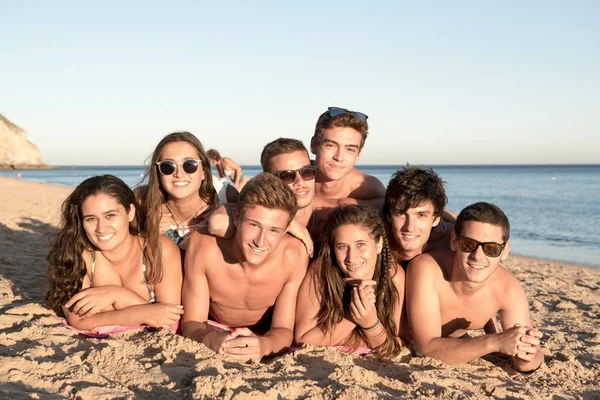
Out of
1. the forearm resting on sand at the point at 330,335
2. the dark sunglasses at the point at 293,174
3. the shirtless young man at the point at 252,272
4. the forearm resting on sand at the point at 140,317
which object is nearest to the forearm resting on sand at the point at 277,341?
the shirtless young man at the point at 252,272

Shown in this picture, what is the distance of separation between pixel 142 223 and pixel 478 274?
2644mm

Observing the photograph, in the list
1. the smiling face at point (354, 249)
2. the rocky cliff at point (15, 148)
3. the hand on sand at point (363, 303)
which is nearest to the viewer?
the hand on sand at point (363, 303)

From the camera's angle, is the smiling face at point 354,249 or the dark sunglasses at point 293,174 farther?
the dark sunglasses at point 293,174

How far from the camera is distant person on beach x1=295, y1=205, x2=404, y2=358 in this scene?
3.74 metres

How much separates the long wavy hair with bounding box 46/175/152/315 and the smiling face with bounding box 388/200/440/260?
1.83 metres

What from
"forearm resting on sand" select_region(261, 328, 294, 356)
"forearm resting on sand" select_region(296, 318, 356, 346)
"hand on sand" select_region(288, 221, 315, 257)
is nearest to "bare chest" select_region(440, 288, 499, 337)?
"forearm resting on sand" select_region(296, 318, 356, 346)

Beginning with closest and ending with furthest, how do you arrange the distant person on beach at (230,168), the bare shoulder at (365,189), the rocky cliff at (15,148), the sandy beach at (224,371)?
the sandy beach at (224,371)
the bare shoulder at (365,189)
the distant person on beach at (230,168)
the rocky cliff at (15,148)

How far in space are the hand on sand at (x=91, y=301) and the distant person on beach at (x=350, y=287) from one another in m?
1.42

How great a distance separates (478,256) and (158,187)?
258cm

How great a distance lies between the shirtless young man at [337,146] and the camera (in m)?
4.62

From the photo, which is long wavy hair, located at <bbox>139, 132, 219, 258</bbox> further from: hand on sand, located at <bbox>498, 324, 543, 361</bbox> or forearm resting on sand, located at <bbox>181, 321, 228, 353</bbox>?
hand on sand, located at <bbox>498, 324, 543, 361</bbox>

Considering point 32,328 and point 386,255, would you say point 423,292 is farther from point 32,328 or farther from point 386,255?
point 32,328

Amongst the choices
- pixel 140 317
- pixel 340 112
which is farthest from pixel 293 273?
pixel 340 112

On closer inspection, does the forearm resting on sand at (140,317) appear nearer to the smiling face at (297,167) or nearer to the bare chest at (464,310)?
the smiling face at (297,167)
